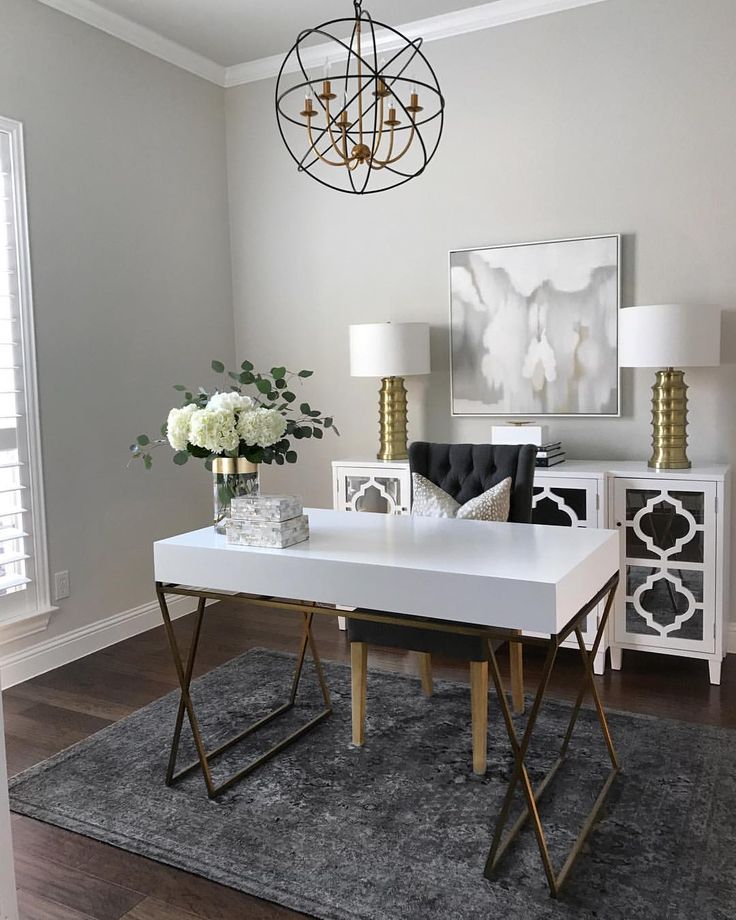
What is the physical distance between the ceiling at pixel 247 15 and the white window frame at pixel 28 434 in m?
0.92

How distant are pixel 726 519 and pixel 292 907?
235 centimetres

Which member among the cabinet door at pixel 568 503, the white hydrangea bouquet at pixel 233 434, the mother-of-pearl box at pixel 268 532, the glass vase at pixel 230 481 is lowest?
the cabinet door at pixel 568 503

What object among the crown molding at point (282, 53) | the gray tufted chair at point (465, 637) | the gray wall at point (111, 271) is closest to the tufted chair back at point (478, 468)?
the gray tufted chair at point (465, 637)

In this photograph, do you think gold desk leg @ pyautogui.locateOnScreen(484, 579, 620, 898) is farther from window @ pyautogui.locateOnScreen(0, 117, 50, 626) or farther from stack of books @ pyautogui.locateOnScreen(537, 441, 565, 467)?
window @ pyautogui.locateOnScreen(0, 117, 50, 626)

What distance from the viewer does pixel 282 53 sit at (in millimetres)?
4500

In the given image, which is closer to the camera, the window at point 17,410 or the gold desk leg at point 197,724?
the gold desk leg at point 197,724

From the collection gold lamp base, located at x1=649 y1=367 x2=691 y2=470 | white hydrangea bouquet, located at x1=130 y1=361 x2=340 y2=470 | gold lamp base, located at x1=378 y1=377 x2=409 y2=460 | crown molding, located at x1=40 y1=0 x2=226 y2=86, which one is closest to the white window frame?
crown molding, located at x1=40 y1=0 x2=226 y2=86

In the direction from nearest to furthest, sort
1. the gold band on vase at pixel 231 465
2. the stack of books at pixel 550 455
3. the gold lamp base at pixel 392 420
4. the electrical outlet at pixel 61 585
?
1. the gold band on vase at pixel 231 465
2. the stack of books at pixel 550 455
3. the electrical outlet at pixel 61 585
4. the gold lamp base at pixel 392 420

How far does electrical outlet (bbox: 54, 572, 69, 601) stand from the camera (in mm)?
3816

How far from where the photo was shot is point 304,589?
2354 mm

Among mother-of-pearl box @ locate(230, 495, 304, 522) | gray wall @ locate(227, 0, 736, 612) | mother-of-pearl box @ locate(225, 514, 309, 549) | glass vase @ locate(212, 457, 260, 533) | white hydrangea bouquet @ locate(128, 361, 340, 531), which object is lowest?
mother-of-pearl box @ locate(225, 514, 309, 549)

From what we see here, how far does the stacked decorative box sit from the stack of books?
148 cm

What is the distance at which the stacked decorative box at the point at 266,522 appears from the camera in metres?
2.48

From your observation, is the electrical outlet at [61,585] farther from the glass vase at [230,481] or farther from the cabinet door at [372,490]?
the glass vase at [230,481]
